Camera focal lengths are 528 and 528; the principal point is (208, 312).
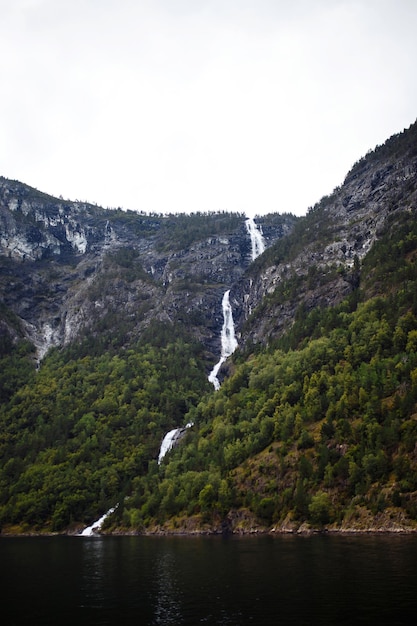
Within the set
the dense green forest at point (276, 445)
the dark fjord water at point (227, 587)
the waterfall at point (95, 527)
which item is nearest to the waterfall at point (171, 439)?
the dense green forest at point (276, 445)

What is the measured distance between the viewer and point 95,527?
14912cm

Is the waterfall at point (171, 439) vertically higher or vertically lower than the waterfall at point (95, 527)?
higher

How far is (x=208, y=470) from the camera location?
135m

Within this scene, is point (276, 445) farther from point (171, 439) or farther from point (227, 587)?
point (227, 587)

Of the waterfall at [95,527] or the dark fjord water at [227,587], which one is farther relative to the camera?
the waterfall at [95,527]

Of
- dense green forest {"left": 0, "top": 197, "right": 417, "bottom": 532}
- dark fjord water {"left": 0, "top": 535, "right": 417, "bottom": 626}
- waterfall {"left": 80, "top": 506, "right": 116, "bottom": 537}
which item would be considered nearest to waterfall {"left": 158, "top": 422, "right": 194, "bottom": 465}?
dense green forest {"left": 0, "top": 197, "right": 417, "bottom": 532}

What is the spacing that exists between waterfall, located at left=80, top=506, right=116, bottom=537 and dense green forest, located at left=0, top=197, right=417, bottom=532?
2571 mm

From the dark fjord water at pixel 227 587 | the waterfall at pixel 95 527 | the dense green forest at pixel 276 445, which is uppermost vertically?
the dense green forest at pixel 276 445

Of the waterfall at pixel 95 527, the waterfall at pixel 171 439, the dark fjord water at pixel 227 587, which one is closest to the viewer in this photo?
the dark fjord water at pixel 227 587

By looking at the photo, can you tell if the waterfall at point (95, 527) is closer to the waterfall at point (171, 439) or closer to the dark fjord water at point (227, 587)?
the waterfall at point (171, 439)

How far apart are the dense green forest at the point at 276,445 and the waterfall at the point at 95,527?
2.57 meters

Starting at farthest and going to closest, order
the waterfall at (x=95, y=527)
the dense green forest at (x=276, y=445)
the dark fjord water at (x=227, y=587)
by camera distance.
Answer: the waterfall at (x=95, y=527), the dense green forest at (x=276, y=445), the dark fjord water at (x=227, y=587)

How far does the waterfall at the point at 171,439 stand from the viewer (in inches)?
6772

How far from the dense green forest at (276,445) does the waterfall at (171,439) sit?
8.25 feet
